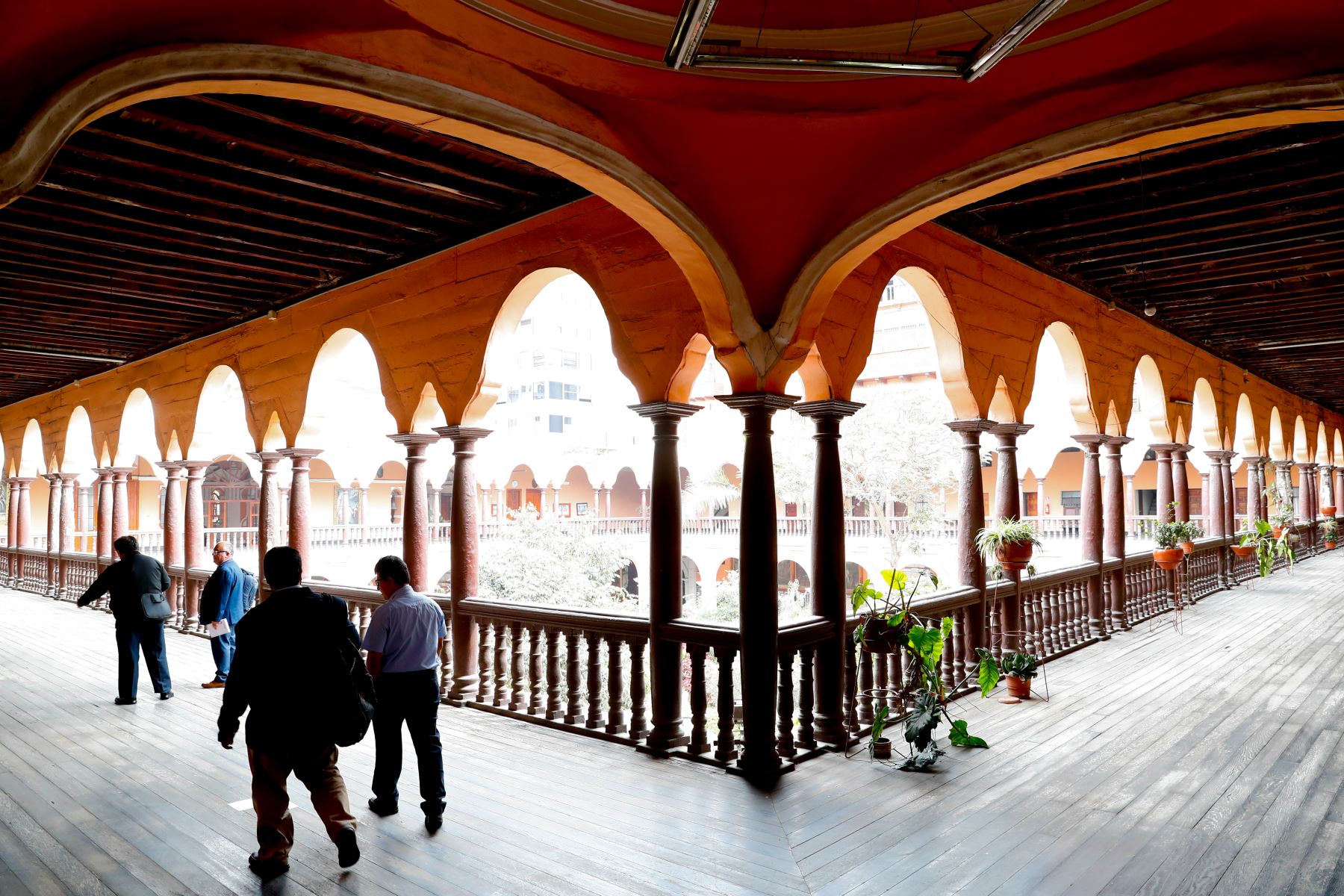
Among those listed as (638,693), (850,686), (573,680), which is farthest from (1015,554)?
(573,680)

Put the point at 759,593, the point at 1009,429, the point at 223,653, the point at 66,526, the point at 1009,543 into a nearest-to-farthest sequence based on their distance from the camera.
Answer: the point at 759,593
the point at 1009,543
the point at 223,653
the point at 1009,429
the point at 66,526

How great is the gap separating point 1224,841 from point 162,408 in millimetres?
12985

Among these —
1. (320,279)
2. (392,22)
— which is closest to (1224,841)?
(392,22)

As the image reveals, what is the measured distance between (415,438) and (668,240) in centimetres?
372

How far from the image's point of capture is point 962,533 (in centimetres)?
742

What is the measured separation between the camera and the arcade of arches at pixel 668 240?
3.76 meters

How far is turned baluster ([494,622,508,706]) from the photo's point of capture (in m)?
6.68

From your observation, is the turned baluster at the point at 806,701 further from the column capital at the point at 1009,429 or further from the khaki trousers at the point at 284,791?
the column capital at the point at 1009,429

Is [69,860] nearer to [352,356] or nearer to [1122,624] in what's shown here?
[1122,624]

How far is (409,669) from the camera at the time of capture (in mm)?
4281

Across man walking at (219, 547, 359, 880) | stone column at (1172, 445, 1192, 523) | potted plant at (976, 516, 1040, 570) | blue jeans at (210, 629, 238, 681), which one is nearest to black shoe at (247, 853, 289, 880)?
man walking at (219, 547, 359, 880)

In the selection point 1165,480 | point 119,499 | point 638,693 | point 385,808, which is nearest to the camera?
point 385,808

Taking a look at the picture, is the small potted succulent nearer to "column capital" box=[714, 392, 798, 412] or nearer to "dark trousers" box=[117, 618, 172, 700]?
"column capital" box=[714, 392, 798, 412]

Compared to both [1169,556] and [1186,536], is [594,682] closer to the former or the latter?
[1169,556]
